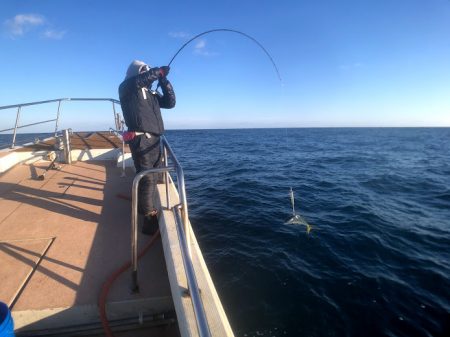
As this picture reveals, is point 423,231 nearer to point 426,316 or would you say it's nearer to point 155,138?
point 426,316

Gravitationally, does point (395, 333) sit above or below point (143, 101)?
below

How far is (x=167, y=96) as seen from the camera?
3982 mm

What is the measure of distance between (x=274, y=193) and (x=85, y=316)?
31.1 ft

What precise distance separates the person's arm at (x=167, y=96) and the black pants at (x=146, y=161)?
Answer: 1.82 ft

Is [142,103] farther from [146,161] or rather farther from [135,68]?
[146,161]

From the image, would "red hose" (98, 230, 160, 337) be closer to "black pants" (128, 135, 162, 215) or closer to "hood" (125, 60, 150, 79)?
"black pants" (128, 135, 162, 215)

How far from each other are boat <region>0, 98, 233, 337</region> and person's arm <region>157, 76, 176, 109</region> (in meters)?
0.59

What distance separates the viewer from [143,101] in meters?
3.54

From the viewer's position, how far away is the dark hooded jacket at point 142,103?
11.1ft

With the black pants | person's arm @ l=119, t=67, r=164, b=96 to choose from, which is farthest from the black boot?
person's arm @ l=119, t=67, r=164, b=96

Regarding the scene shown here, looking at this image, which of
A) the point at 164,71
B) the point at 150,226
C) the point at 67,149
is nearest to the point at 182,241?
the point at 150,226

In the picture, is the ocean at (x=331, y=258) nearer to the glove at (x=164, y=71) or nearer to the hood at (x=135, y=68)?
the glove at (x=164, y=71)

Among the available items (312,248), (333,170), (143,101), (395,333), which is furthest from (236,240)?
(333,170)

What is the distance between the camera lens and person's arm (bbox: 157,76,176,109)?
3.88 meters
